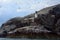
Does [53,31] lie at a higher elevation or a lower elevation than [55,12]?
lower

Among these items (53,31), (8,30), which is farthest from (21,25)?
(53,31)

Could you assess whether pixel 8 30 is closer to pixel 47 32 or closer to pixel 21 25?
pixel 21 25

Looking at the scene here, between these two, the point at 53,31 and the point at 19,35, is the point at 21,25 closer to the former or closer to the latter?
the point at 19,35

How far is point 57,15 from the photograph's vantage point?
15600cm

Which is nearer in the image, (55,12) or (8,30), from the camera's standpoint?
(55,12)

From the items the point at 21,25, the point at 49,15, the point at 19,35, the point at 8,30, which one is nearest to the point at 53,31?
the point at 49,15

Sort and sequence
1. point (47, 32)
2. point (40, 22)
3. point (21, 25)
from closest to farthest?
point (47, 32)
point (40, 22)
point (21, 25)

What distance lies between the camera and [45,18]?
15550 centimetres

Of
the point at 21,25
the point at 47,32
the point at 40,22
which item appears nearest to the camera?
the point at 47,32

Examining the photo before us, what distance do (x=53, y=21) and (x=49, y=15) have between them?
6847 millimetres

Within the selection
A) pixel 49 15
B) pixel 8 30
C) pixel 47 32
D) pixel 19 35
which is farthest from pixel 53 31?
pixel 8 30

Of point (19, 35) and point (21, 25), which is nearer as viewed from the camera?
point (19, 35)

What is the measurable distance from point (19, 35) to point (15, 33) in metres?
4.17

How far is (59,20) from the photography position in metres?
152
